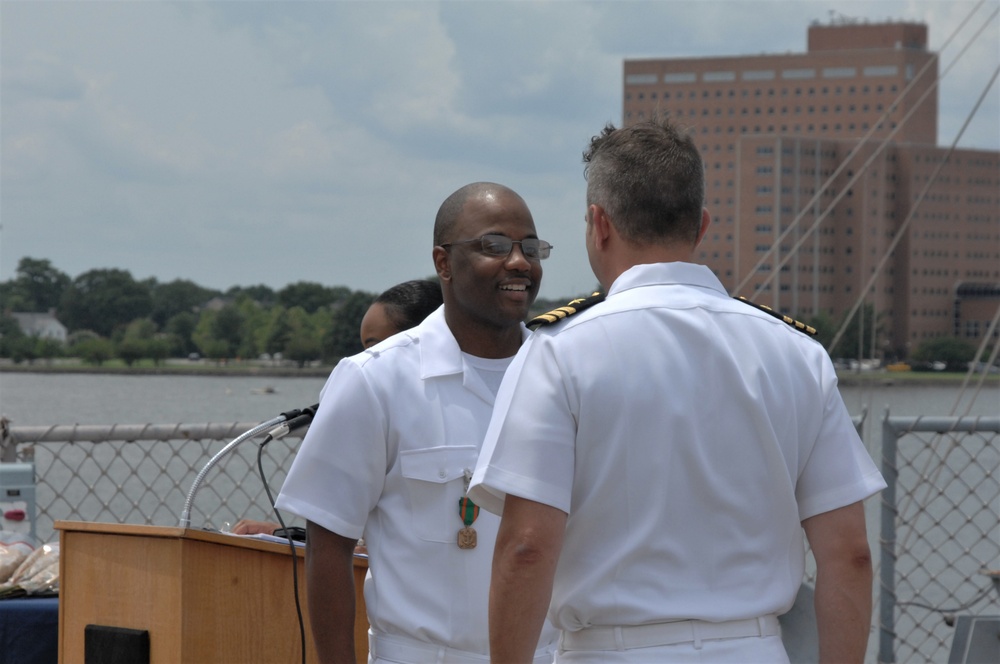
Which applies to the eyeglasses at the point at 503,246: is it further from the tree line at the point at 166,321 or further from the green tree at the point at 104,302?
the green tree at the point at 104,302

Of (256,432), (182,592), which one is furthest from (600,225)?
(182,592)

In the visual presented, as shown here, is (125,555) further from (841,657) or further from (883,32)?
(883,32)

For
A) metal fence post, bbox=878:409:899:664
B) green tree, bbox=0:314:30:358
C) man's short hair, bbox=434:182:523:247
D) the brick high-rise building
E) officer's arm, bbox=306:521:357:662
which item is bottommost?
metal fence post, bbox=878:409:899:664

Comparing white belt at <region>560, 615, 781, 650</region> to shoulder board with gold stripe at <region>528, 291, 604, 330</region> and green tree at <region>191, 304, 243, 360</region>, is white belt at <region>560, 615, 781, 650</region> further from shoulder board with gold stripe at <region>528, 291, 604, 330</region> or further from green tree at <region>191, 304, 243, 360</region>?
green tree at <region>191, 304, 243, 360</region>

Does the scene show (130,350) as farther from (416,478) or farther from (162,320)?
(416,478)

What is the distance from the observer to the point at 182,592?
293 cm

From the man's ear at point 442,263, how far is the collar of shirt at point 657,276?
2.48 feet

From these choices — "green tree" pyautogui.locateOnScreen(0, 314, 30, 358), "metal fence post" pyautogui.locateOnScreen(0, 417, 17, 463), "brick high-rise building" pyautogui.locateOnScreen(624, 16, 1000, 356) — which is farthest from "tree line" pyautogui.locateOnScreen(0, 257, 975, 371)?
"brick high-rise building" pyautogui.locateOnScreen(624, 16, 1000, 356)

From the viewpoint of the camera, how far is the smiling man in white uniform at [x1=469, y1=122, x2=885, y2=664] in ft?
6.71

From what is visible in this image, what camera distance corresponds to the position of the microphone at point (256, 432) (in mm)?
2936

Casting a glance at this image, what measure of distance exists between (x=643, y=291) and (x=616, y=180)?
8.0 inches

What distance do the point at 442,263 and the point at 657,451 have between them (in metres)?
1.00

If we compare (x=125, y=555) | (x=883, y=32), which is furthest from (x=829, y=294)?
(x=125, y=555)

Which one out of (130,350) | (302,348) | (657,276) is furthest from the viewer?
(302,348)
